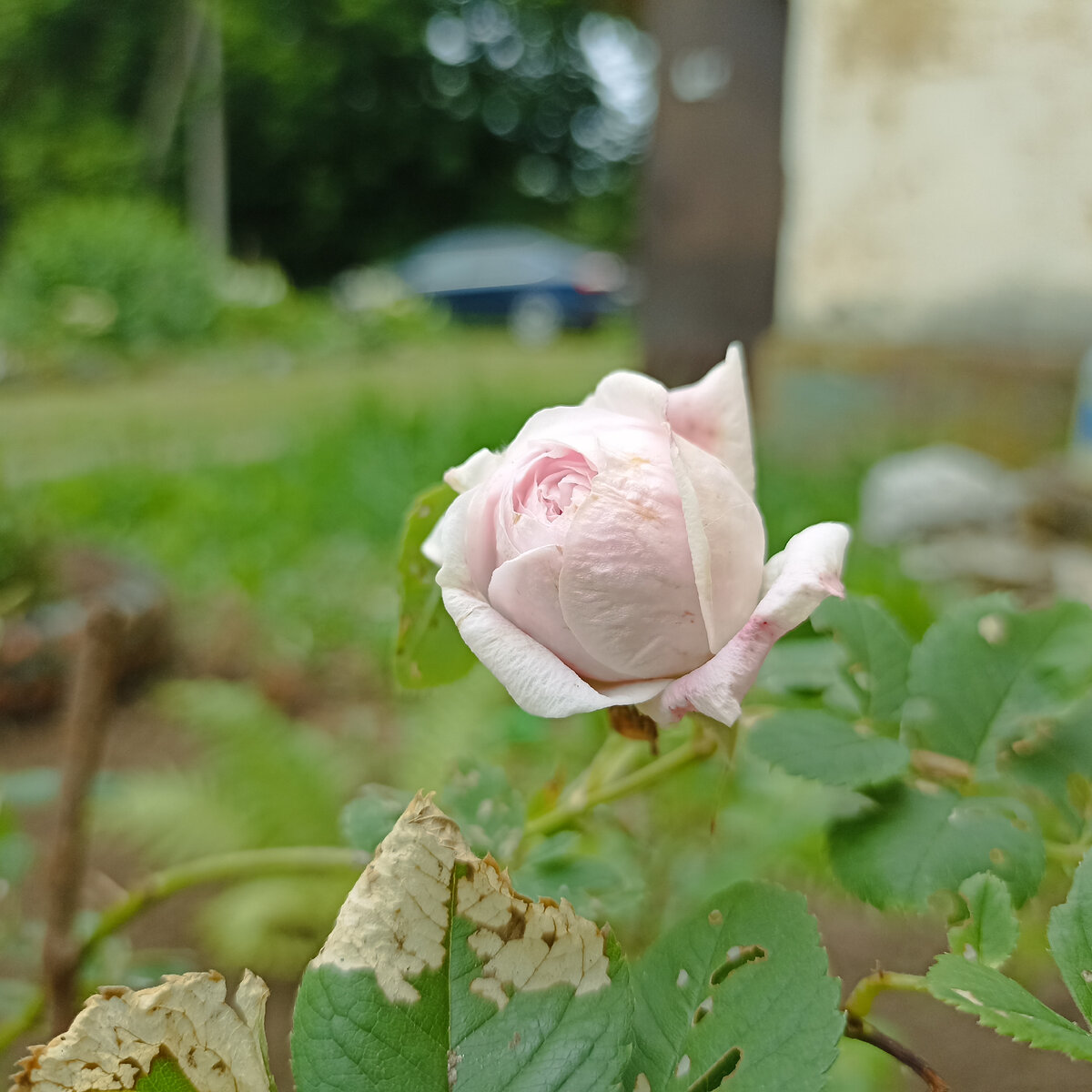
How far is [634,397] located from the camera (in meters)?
0.23

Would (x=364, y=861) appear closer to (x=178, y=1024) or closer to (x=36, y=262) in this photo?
(x=178, y=1024)

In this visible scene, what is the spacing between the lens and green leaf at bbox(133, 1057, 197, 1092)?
0.17 metres

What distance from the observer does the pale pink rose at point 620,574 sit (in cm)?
19

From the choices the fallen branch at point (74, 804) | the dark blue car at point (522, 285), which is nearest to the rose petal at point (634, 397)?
the fallen branch at point (74, 804)

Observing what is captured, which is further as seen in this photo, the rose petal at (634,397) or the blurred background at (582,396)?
the blurred background at (582,396)

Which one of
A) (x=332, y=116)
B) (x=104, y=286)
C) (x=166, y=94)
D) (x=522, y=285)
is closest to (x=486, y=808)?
(x=104, y=286)

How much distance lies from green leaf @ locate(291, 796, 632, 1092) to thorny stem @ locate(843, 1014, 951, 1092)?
0.16 feet

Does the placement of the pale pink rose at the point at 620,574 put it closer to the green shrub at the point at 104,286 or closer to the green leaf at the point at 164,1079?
the green leaf at the point at 164,1079

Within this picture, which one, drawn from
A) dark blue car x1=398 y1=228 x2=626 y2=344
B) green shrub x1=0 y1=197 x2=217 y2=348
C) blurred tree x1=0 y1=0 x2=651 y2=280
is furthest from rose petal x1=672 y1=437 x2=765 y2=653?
blurred tree x1=0 y1=0 x2=651 y2=280

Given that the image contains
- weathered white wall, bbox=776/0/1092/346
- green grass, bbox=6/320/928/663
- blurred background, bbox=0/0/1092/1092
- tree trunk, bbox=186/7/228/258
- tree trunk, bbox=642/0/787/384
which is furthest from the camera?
tree trunk, bbox=186/7/228/258

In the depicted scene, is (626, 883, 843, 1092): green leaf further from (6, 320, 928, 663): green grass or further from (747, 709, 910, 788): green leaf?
(6, 320, 928, 663): green grass

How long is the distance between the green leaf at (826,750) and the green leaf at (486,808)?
0.23 ft

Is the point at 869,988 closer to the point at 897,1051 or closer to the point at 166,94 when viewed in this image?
the point at 897,1051

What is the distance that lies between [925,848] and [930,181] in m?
2.01
